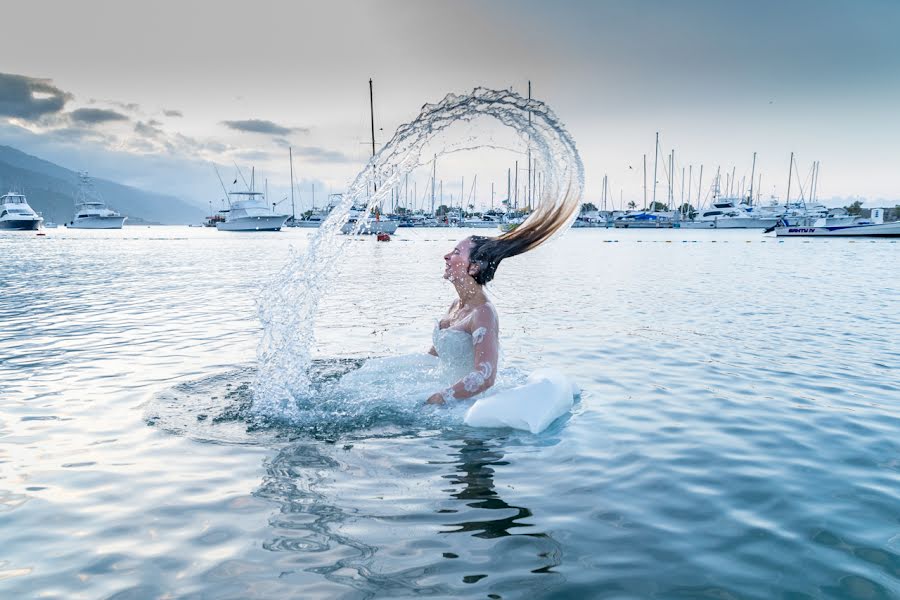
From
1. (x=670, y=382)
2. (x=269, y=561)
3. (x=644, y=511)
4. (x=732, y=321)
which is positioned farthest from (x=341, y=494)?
(x=732, y=321)

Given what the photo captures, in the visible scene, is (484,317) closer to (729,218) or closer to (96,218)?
(729,218)

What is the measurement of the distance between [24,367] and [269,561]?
28.9ft

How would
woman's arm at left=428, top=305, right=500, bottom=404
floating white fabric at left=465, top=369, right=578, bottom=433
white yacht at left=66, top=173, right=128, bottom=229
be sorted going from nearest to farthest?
floating white fabric at left=465, top=369, right=578, bottom=433
woman's arm at left=428, top=305, right=500, bottom=404
white yacht at left=66, top=173, right=128, bottom=229

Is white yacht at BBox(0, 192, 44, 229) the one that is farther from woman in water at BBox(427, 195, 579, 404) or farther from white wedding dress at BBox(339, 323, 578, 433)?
woman in water at BBox(427, 195, 579, 404)

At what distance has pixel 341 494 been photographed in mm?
5594

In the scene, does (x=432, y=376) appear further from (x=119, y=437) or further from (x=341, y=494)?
(x=119, y=437)

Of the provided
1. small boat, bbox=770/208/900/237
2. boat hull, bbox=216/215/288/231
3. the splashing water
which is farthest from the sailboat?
small boat, bbox=770/208/900/237

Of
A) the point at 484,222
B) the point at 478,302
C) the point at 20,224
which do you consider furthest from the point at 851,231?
the point at 20,224

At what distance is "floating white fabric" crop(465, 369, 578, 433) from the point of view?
7.34 m

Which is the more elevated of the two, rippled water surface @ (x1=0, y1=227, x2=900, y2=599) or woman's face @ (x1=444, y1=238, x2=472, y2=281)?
woman's face @ (x1=444, y1=238, x2=472, y2=281)

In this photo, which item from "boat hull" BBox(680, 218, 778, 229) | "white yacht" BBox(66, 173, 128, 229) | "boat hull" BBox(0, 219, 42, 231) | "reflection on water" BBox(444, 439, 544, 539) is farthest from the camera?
"white yacht" BBox(66, 173, 128, 229)

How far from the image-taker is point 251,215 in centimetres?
13012

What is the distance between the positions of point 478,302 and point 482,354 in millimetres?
657

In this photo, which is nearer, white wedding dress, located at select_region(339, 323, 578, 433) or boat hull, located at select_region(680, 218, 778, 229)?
white wedding dress, located at select_region(339, 323, 578, 433)
